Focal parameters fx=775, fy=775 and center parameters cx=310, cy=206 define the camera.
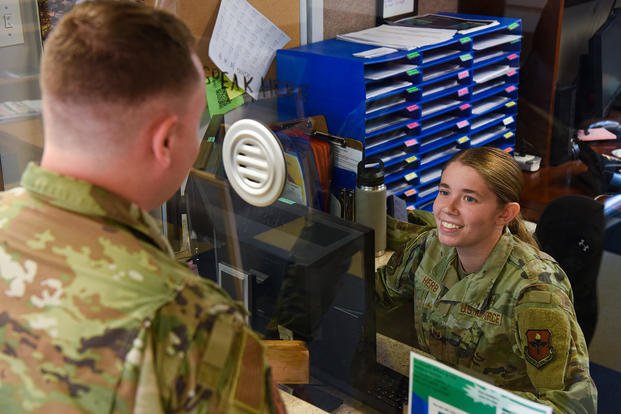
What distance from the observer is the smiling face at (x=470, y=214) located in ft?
4.80

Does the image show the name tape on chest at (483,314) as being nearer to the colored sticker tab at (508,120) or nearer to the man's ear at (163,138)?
the colored sticker tab at (508,120)

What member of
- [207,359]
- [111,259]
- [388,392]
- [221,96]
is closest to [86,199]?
[111,259]

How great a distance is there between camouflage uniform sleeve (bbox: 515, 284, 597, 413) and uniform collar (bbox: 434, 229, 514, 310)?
8cm

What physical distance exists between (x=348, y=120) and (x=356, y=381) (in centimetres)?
60

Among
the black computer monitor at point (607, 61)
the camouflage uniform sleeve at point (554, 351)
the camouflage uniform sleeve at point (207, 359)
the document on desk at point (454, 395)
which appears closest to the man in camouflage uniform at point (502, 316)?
the camouflage uniform sleeve at point (554, 351)

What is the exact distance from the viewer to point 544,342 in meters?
1.32

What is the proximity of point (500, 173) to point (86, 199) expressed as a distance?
3.13 feet

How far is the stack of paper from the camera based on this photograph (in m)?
1.63

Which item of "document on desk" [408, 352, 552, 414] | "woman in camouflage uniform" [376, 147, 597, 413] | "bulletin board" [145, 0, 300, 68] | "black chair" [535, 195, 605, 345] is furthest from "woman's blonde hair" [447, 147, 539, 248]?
"bulletin board" [145, 0, 300, 68]

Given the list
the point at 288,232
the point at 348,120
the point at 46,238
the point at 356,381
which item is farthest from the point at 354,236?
the point at 46,238

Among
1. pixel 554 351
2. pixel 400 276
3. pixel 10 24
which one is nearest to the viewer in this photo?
pixel 554 351

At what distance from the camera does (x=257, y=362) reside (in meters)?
0.73

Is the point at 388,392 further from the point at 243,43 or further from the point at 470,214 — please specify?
the point at 243,43

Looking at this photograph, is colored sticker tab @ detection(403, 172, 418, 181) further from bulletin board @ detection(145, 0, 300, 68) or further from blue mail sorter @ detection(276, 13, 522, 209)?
bulletin board @ detection(145, 0, 300, 68)
